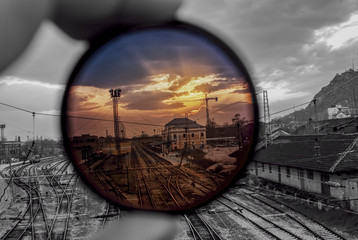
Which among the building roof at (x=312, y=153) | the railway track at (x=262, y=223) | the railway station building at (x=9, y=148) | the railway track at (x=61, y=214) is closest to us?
the railway track at (x=61, y=214)

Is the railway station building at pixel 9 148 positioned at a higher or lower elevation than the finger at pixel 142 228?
higher

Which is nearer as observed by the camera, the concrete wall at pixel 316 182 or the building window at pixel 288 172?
the concrete wall at pixel 316 182

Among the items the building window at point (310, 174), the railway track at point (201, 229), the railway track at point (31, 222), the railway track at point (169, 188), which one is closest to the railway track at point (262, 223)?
the railway track at point (201, 229)

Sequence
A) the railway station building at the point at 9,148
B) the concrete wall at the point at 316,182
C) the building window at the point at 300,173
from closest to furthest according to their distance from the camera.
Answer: the concrete wall at the point at 316,182
the building window at the point at 300,173
the railway station building at the point at 9,148

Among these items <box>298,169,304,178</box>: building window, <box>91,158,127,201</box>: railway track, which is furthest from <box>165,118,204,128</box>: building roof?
<box>298,169,304,178</box>: building window

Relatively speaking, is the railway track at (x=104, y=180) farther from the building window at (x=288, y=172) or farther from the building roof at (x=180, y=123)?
the building window at (x=288, y=172)

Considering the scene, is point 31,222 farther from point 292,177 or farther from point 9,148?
point 9,148

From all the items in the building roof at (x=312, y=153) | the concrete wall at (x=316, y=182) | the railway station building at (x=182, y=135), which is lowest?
the concrete wall at (x=316, y=182)
